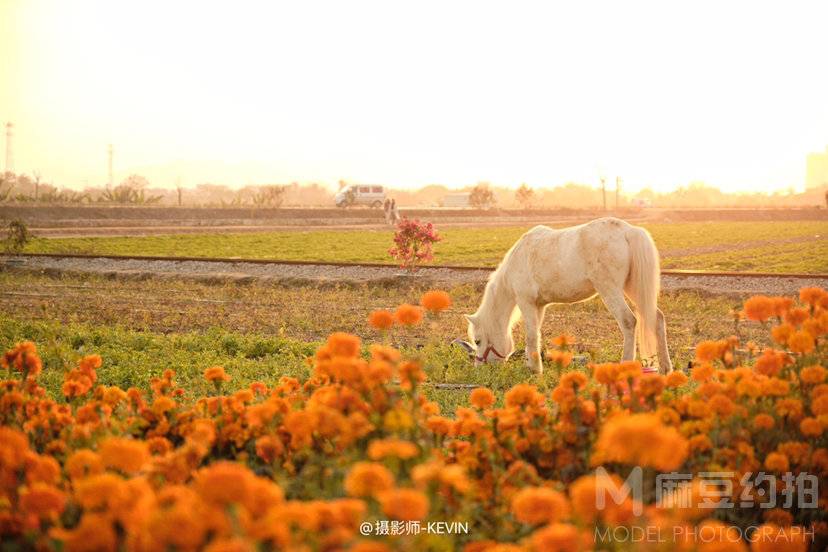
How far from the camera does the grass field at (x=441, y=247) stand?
29.2 m

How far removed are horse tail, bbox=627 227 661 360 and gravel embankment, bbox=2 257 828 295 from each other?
28.9 ft

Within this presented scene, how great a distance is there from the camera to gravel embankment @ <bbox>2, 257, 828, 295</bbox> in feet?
62.8

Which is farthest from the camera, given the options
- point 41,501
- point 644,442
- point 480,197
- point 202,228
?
point 480,197

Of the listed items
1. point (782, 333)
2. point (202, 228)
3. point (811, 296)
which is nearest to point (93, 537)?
point (782, 333)

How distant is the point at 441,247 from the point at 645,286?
25101mm

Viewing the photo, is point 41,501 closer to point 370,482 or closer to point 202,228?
point 370,482

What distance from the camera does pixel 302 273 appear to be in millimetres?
22031

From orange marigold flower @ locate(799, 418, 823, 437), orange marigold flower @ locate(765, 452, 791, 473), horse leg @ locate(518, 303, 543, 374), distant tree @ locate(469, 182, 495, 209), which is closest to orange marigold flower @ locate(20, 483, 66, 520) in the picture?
orange marigold flower @ locate(765, 452, 791, 473)

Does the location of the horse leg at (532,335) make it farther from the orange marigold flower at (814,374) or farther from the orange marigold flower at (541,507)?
the orange marigold flower at (541,507)

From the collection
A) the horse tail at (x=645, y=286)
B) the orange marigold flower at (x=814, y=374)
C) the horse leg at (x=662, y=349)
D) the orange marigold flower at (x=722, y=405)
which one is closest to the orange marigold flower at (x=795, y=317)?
the orange marigold flower at (x=814, y=374)

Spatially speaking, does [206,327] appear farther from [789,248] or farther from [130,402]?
[789,248]

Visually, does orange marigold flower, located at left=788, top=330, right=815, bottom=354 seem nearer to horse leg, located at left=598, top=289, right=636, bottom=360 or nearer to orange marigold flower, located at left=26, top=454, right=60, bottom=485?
orange marigold flower, located at left=26, top=454, right=60, bottom=485

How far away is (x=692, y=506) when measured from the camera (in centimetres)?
254

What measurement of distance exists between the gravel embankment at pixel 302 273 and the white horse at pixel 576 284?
28.4ft
